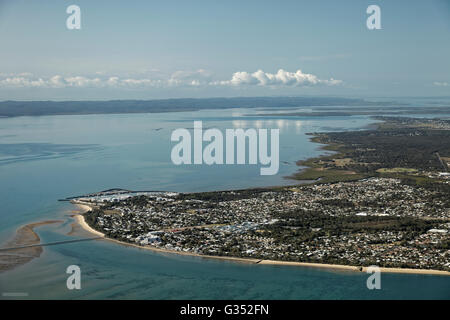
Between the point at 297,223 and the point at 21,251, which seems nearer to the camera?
the point at 21,251

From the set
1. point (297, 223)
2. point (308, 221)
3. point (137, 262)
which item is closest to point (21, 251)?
point (137, 262)

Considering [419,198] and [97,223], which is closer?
[97,223]

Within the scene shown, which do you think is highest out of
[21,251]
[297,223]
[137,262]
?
[297,223]

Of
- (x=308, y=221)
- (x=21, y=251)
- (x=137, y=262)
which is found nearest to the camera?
(x=137, y=262)

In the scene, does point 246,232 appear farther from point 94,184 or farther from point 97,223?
point 94,184

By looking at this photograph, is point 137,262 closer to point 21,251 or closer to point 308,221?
point 21,251

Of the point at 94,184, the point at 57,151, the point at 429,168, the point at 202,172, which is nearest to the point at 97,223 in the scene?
the point at 94,184
